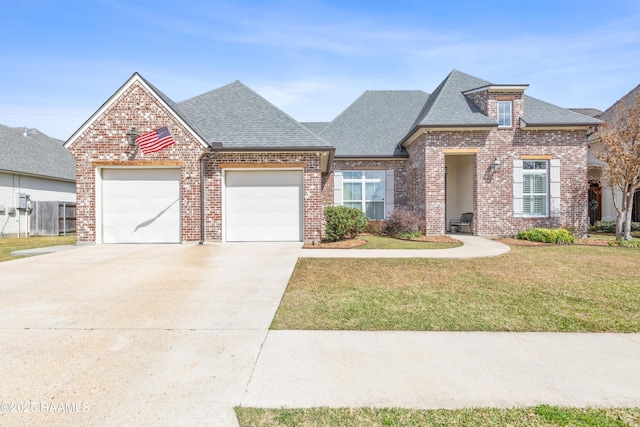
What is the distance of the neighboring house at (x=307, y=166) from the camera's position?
465 inches

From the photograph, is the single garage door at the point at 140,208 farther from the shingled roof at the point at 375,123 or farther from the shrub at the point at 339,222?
the shingled roof at the point at 375,123

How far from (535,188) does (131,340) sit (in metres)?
15.4

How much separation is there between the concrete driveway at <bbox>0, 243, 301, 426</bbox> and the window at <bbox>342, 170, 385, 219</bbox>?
9.10 m

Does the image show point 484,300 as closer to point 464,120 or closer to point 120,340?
point 120,340

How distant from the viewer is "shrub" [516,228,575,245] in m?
12.2

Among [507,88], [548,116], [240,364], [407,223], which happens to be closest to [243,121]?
[407,223]

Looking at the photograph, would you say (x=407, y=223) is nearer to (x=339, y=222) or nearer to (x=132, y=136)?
(x=339, y=222)

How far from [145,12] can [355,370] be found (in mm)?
11178

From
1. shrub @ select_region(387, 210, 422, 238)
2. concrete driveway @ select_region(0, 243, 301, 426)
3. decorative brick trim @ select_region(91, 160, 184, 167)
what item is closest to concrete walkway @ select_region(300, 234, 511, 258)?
concrete driveway @ select_region(0, 243, 301, 426)

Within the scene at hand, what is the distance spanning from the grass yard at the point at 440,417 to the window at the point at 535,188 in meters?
13.2

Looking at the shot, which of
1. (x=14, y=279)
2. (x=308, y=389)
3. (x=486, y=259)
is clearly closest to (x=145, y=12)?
(x=14, y=279)

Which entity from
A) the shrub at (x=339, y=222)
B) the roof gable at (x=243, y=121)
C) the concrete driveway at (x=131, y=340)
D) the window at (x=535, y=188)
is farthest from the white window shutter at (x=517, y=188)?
the concrete driveway at (x=131, y=340)

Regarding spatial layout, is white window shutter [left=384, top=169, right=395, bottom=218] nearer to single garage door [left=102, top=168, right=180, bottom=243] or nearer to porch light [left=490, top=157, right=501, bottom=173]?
porch light [left=490, top=157, right=501, bottom=173]

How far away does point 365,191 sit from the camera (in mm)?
16609
